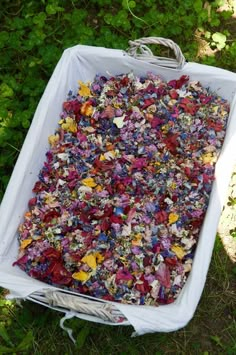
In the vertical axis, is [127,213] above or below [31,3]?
below

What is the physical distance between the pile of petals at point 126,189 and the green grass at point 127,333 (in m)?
0.36

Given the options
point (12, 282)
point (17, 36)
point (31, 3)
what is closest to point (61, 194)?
point (12, 282)

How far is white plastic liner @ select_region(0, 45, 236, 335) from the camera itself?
1.64m

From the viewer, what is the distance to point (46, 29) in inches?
103

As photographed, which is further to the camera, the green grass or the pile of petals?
the green grass

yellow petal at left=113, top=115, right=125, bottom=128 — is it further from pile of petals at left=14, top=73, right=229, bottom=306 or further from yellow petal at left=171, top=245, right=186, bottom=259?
yellow petal at left=171, top=245, right=186, bottom=259

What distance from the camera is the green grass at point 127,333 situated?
2.08 meters

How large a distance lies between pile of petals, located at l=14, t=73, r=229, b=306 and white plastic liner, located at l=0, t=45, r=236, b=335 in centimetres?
4

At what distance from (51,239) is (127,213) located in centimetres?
31

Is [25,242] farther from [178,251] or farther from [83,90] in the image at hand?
[83,90]

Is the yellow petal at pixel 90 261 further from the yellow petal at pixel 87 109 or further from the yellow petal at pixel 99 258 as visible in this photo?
the yellow petal at pixel 87 109

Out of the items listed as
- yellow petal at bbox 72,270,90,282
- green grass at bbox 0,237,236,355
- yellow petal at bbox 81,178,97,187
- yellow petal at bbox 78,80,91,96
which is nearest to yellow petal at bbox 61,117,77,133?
yellow petal at bbox 78,80,91,96

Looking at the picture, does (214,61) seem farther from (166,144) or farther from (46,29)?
(46,29)

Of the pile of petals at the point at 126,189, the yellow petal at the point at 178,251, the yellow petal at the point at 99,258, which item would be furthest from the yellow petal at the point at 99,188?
the yellow petal at the point at 178,251
